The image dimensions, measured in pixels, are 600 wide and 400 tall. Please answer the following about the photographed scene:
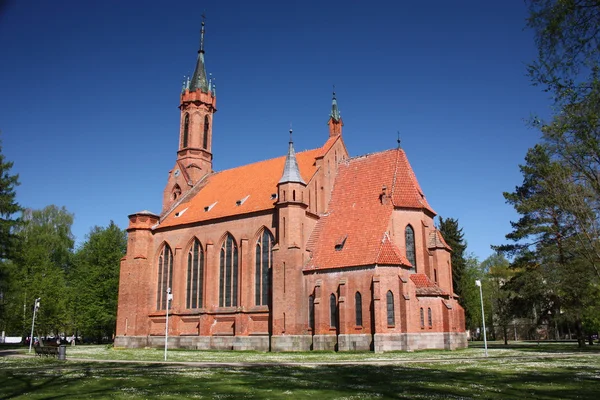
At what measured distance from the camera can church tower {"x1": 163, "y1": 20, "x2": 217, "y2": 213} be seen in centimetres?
5550

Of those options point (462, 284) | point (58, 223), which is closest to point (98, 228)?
point (58, 223)

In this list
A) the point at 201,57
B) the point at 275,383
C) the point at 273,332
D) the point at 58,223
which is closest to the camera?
the point at 275,383

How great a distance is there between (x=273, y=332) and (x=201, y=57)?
117 feet

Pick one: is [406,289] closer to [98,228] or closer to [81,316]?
[81,316]

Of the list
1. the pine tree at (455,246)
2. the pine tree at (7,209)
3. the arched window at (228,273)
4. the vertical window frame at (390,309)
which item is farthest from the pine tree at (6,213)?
the pine tree at (455,246)

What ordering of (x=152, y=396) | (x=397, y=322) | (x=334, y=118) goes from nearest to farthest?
(x=152, y=396) → (x=397, y=322) → (x=334, y=118)

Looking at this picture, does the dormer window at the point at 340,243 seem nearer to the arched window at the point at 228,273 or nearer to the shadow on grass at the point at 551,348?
the arched window at the point at 228,273

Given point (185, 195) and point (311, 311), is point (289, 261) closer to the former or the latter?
point (311, 311)

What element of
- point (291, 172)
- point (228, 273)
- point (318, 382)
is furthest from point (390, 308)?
point (318, 382)

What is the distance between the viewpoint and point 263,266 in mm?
42656

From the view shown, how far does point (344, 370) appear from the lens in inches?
869

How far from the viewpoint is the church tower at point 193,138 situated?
55500 mm

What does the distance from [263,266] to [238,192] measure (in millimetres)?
9108

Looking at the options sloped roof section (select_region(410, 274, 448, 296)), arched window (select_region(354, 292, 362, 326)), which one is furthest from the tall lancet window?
sloped roof section (select_region(410, 274, 448, 296))
